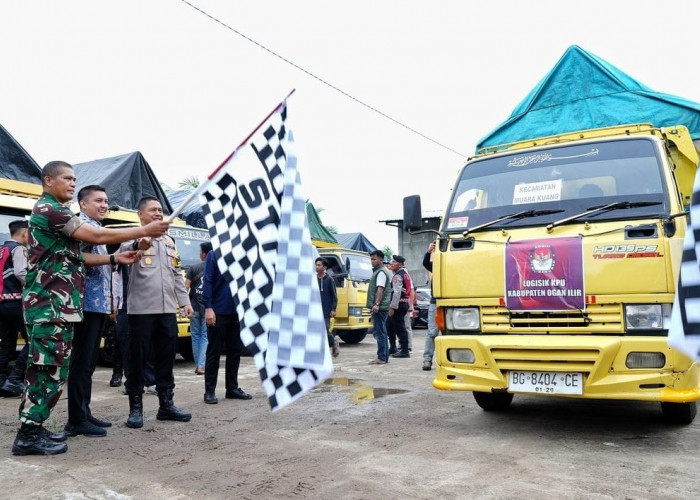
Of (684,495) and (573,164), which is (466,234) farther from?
(684,495)

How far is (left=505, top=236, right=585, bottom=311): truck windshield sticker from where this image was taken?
14.5 ft

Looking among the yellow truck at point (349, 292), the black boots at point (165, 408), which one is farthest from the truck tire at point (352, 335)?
the black boots at point (165, 408)

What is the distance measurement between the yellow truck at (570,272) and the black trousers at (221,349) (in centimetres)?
251

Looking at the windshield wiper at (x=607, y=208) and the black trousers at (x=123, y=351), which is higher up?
the windshield wiper at (x=607, y=208)

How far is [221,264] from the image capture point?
3150 mm

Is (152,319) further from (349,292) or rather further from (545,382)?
(349,292)

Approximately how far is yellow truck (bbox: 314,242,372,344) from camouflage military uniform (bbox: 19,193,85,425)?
854cm

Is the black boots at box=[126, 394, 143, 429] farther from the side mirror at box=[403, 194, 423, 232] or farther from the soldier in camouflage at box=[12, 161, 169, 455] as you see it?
the side mirror at box=[403, 194, 423, 232]

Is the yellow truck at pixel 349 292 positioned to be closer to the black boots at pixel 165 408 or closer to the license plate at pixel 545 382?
the black boots at pixel 165 408

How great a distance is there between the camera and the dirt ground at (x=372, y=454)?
3.42 metres

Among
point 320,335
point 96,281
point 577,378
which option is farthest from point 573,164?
point 96,281

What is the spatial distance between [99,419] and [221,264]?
10.0 feet

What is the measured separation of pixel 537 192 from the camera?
500 centimetres

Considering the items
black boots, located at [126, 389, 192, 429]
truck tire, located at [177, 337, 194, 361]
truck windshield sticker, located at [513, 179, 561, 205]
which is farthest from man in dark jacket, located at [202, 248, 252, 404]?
truck tire, located at [177, 337, 194, 361]
